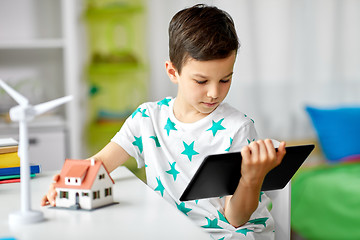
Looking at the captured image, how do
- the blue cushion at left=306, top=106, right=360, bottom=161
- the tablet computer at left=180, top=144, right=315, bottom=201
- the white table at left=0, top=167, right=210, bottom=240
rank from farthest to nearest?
the blue cushion at left=306, top=106, right=360, bottom=161 < the tablet computer at left=180, top=144, right=315, bottom=201 < the white table at left=0, top=167, right=210, bottom=240

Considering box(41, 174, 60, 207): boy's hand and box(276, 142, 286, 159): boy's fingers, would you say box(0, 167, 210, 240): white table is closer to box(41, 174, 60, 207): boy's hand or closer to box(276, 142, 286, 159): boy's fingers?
box(41, 174, 60, 207): boy's hand

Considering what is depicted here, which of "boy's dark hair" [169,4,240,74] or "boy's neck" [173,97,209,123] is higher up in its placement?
"boy's dark hair" [169,4,240,74]

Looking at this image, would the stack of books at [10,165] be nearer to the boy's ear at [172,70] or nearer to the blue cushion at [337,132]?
the boy's ear at [172,70]

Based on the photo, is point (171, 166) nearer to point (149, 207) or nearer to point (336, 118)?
point (149, 207)

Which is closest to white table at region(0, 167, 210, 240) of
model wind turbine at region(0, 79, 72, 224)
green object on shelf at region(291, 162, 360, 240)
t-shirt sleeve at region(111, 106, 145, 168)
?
model wind turbine at region(0, 79, 72, 224)

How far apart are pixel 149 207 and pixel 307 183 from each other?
5.77ft

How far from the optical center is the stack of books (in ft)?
4.52

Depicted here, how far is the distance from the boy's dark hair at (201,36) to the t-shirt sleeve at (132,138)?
205 mm

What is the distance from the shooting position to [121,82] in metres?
3.15

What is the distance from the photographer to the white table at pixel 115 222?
3.12 ft

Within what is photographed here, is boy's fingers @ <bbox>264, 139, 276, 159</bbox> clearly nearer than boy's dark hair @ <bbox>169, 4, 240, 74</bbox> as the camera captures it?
Yes

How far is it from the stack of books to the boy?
0.20m

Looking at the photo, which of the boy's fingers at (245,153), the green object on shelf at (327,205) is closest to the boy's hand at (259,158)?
the boy's fingers at (245,153)

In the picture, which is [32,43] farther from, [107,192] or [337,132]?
[107,192]
